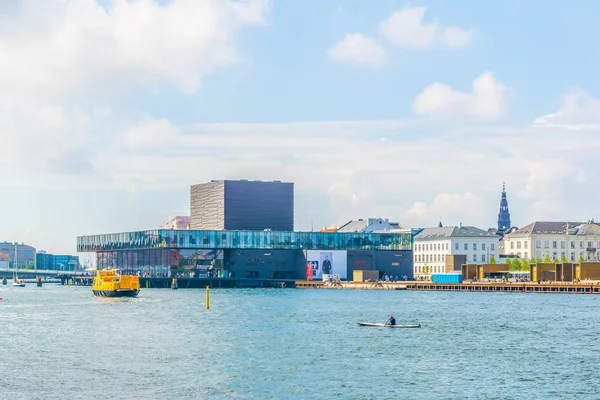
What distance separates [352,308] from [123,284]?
47983 mm

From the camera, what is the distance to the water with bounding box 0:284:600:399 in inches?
2749

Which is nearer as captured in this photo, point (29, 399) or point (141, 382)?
point (29, 399)

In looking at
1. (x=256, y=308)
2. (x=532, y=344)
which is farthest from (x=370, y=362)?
(x=256, y=308)

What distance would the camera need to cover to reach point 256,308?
520ft

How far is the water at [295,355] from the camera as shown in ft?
229

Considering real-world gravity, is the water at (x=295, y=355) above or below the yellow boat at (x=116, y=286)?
below

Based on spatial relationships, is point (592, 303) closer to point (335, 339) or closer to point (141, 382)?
point (335, 339)

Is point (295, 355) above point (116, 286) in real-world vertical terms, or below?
below

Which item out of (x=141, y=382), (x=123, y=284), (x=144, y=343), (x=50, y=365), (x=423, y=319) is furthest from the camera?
(x=123, y=284)

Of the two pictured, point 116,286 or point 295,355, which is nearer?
point 295,355

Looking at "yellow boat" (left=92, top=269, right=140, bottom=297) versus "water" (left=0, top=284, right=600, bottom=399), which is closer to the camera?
"water" (left=0, top=284, right=600, bottom=399)

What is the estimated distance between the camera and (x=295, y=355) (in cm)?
8900

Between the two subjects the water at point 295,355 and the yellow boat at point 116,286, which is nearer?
the water at point 295,355

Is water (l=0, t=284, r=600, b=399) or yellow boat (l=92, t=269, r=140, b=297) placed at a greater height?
yellow boat (l=92, t=269, r=140, b=297)
